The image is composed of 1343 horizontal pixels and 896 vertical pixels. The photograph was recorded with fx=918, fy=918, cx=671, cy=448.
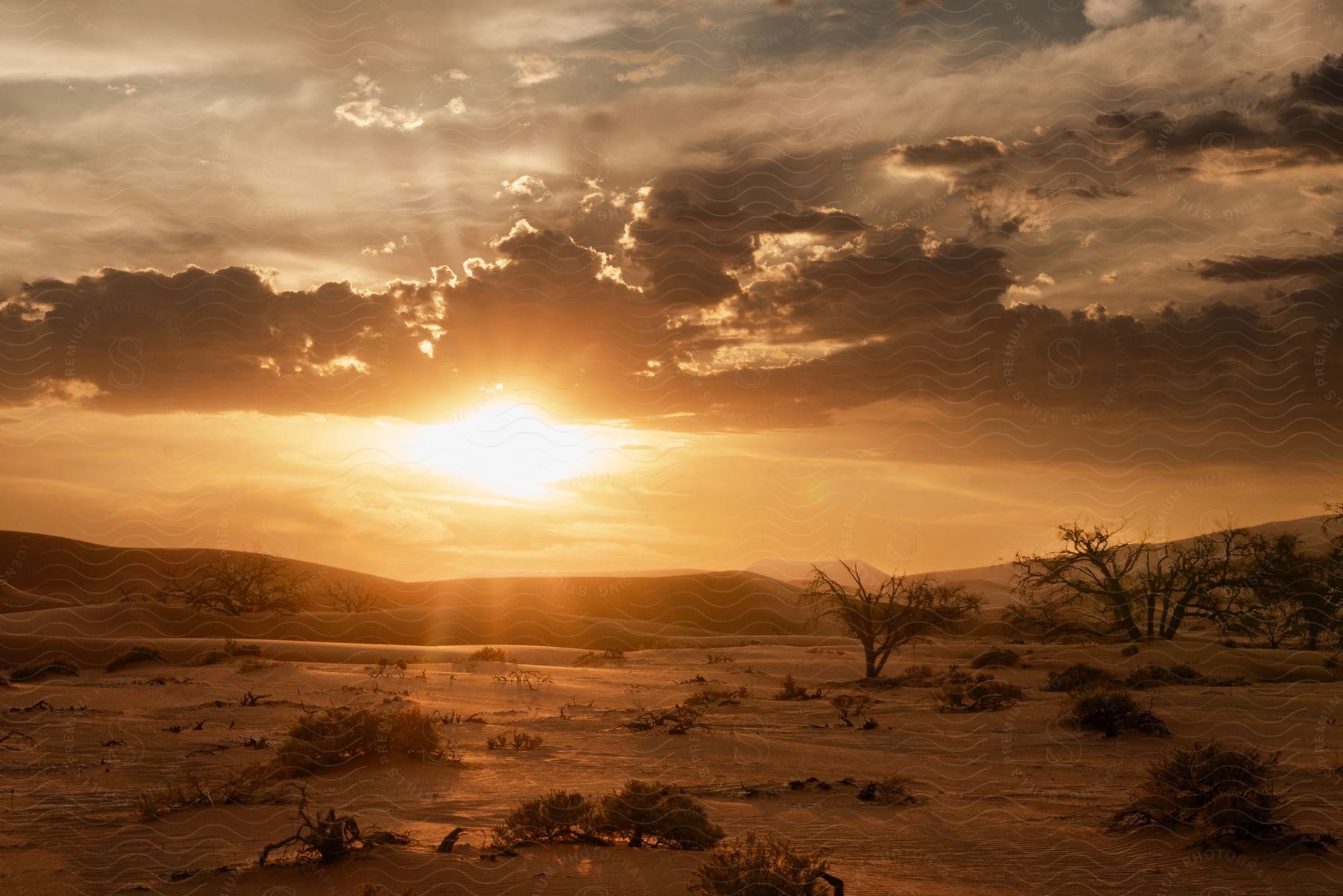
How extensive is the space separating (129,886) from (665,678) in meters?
16.2

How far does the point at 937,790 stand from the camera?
927 cm

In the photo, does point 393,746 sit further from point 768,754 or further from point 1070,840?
point 1070,840

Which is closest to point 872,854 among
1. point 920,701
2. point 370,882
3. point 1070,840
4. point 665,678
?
point 1070,840

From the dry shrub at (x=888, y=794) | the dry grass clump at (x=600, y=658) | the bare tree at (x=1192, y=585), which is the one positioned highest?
the bare tree at (x=1192, y=585)

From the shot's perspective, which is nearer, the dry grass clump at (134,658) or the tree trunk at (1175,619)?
the dry grass clump at (134,658)

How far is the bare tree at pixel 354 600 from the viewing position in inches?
1875

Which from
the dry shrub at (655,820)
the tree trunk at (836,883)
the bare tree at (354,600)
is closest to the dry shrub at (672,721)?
the dry shrub at (655,820)

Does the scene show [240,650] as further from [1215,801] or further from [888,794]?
[1215,801]

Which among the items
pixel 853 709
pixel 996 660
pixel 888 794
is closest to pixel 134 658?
pixel 853 709

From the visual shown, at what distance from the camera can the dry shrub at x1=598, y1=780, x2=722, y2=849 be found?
673 centimetres

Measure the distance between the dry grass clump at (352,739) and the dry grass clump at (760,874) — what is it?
17.2 feet

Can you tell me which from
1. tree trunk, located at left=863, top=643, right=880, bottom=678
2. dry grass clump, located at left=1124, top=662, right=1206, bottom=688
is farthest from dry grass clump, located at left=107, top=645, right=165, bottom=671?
dry grass clump, located at left=1124, top=662, right=1206, bottom=688

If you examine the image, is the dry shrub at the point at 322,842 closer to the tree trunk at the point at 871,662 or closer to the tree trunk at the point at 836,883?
the tree trunk at the point at 836,883

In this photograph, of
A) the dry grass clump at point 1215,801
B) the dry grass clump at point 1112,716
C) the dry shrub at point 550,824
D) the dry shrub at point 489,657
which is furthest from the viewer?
the dry shrub at point 489,657
